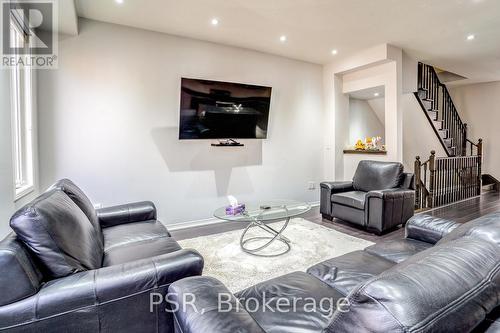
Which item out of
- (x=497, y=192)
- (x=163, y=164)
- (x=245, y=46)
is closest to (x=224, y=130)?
(x=163, y=164)

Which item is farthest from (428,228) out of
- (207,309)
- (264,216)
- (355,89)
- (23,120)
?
(23,120)

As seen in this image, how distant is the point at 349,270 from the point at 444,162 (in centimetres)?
515

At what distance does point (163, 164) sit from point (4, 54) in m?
2.10

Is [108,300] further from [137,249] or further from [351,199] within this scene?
[351,199]

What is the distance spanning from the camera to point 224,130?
13.7 ft

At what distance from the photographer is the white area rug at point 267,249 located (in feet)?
8.26

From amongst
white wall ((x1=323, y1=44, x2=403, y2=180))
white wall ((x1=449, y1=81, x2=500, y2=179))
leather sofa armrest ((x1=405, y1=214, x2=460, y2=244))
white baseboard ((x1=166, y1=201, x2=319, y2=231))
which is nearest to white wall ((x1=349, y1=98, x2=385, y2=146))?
white wall ((x1=323, y1=44, x2=403, y2=180))

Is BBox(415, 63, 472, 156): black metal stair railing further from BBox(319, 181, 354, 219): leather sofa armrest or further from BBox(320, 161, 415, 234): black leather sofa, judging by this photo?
BBox(319, 181, 354, 219): leather sofa armrest

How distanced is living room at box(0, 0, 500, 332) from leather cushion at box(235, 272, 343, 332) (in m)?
0.01

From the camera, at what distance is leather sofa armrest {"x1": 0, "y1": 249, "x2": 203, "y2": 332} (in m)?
A: 1.20

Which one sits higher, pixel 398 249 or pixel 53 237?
pixel 53 237

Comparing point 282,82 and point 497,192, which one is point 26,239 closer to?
point 282,82

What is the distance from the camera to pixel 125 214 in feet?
8.91

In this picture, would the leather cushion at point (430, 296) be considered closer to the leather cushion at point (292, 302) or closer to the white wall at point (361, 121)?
the leather cushion at point (292, 302)
